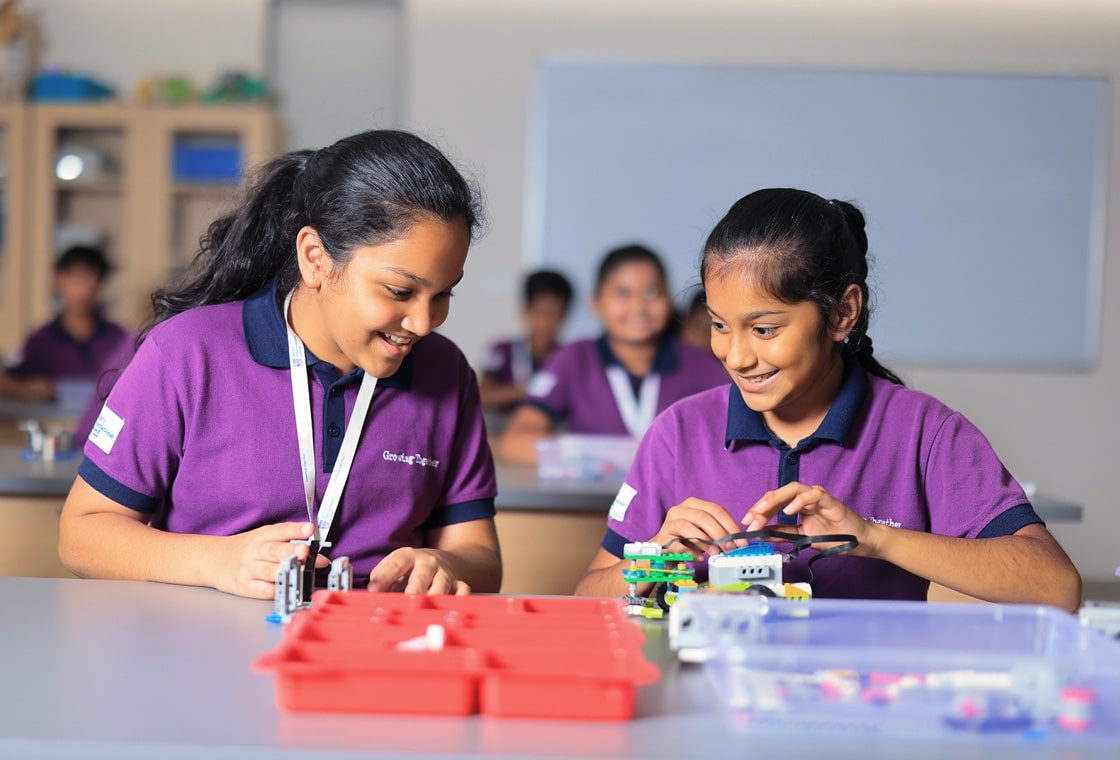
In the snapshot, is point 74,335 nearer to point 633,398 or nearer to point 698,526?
point 633,398

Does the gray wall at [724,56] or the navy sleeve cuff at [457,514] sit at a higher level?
the gray wall at [724,56]

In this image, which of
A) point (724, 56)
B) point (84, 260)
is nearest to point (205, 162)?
point (84, 260)

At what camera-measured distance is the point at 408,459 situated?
71.8 inches

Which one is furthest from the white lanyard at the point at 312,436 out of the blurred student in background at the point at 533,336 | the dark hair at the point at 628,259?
the blurred student in background at the point at 533,336

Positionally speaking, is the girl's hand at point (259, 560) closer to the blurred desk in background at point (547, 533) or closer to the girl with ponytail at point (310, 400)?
the girl with ponytail at point (310, 400)

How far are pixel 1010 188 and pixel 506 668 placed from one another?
5.37m

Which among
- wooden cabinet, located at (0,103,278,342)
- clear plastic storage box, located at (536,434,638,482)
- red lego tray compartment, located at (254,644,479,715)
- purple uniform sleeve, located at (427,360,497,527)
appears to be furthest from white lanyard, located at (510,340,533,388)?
red lego tray compartment, located at (254,644,479,715)

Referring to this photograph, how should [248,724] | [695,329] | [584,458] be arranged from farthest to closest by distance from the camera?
[695,329], [584,458], [248,724]

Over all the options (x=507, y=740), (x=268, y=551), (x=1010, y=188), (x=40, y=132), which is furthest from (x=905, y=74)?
(x=507, y=740)

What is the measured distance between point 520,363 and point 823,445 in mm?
4108

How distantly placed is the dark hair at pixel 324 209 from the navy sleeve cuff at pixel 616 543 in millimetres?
483

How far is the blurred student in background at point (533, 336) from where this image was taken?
5707 mm

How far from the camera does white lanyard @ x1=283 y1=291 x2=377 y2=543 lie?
173 cm

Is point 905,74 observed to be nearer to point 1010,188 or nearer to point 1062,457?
point 1010,188
